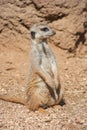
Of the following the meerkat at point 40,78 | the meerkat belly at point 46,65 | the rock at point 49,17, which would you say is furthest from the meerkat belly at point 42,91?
the rock at point 49,17

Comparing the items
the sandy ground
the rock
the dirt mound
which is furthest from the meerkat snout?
the rock

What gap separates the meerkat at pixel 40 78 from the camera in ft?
16.4

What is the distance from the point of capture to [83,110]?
494 cm

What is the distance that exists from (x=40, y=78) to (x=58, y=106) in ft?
1.26

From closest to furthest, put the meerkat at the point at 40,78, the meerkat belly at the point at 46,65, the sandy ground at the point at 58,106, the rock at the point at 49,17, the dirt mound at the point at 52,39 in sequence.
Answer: the sandy ground at the point at 58,106 → the meerkat at the point at 40,78 → the meerkat belly at the point at 46,65 → the dirt mound at the point at 52,39 → the rock at the point at 49,17

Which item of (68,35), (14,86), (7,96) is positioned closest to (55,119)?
(7,96)

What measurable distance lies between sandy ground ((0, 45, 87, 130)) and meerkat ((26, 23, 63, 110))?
108 mm

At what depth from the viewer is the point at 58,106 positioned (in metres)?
5.07

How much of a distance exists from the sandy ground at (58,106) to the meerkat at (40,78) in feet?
0.35

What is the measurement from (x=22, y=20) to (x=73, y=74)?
114 centimetres

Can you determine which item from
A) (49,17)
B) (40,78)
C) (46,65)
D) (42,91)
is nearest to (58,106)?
(42,91)

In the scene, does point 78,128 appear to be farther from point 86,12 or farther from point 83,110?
point 86,12

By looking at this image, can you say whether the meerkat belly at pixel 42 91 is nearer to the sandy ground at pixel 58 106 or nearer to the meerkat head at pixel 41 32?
the sandy ground at pixel 58 106

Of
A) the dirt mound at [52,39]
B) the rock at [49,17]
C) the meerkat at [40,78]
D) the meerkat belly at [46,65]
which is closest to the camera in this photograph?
the meerkat at [40,78]
